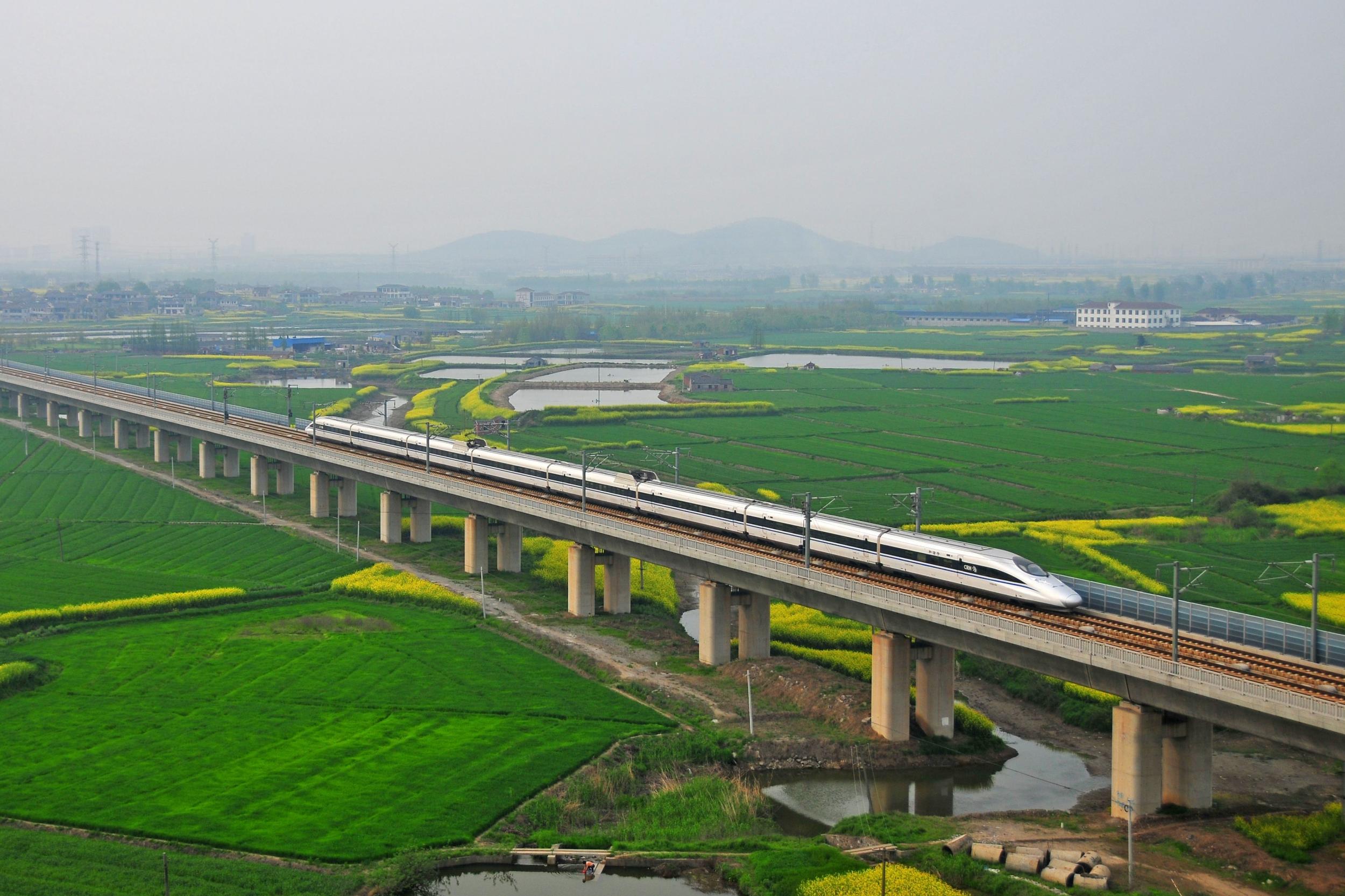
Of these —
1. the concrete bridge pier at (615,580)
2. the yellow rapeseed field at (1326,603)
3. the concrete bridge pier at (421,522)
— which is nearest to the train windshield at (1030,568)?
the yellow rapeseed field at (1326,603)

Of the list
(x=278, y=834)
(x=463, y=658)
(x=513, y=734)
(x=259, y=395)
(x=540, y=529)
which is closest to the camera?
(x=278, y=834)

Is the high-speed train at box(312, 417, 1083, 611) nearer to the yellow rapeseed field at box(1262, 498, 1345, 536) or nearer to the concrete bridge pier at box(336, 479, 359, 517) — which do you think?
the concrete bridge pier at box(336, 479, 359, 517)

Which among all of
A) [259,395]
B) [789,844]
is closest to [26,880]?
[789,844]

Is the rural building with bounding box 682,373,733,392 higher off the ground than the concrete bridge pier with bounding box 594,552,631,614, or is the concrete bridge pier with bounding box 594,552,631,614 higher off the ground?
the rural building with bounding box 682,373,733,392

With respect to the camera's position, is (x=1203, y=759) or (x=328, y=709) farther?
(x=328, y=709)

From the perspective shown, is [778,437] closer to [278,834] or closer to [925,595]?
[925,595]

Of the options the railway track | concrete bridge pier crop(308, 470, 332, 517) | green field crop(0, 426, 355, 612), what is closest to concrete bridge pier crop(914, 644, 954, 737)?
the railway track

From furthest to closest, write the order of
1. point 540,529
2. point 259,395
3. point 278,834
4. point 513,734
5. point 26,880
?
point 259,395
point 540,529
point 513,734
point 278,834
point 26,880
